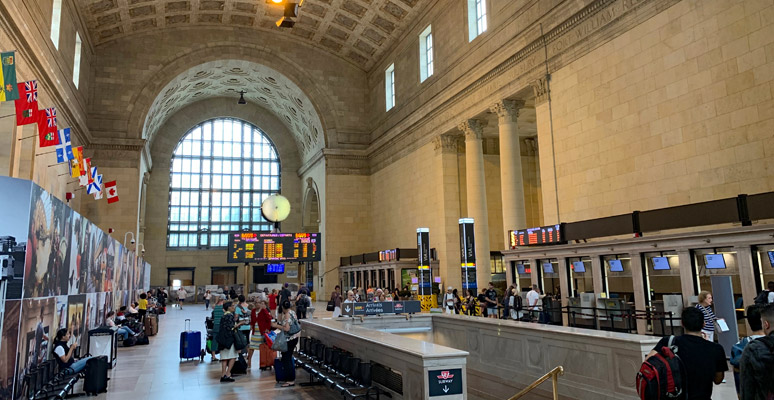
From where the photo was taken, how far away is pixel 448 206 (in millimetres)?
24391

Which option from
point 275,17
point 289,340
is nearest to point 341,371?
point 289,340

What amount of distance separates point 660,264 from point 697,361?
9760 mm

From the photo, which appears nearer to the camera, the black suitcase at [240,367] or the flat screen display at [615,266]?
the black suitcase at [240,367]

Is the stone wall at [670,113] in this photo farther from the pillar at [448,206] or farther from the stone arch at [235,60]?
the stone arch at [235,60]

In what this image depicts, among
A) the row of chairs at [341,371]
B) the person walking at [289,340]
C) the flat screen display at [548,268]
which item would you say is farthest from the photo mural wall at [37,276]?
the flat screen display at [548,268]

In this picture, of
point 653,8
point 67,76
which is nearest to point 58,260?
point 653,8

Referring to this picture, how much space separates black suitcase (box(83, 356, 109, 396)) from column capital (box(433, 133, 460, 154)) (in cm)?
1830

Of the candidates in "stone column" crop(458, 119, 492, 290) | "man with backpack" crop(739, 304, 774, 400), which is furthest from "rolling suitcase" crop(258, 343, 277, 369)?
"stone column" crop(458, 119, 492, 290)

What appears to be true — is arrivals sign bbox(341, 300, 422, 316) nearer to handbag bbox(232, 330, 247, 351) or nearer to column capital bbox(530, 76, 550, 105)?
handbag bbox(232, 330, 247, 351)

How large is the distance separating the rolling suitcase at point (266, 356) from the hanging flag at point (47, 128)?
8.69m

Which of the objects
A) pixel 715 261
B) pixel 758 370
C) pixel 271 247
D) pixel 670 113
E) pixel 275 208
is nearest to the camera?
pixel 758 370

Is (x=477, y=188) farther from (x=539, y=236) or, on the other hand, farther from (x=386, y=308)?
(x=386, y=308)

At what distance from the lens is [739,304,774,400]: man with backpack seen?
A: 334cm

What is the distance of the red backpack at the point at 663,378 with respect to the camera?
342cm
